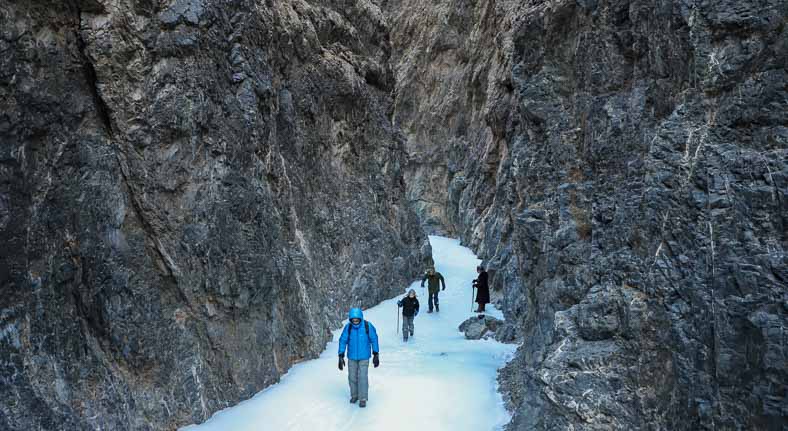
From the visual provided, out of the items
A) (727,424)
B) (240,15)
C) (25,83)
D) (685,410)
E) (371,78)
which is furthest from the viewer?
(371,78)

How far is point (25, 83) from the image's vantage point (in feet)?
19.2

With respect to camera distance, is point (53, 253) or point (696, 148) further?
point (53, 253)

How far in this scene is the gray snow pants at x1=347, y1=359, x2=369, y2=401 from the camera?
796 cm

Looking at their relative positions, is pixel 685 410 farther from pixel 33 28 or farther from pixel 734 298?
pixel 33 28

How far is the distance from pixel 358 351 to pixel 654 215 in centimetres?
477

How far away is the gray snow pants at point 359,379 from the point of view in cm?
796

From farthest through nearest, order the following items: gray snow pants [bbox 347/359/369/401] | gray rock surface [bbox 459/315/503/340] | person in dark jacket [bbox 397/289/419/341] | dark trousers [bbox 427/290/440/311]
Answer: dark trousers [bbox 427/290/440/311] < gray rock surface [bbox 459/315/503/340] < person in dark jacket [bbox 397/289/419/341] < gray snow pants [bbox 347/359/369/401]

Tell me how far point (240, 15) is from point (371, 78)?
388 inches

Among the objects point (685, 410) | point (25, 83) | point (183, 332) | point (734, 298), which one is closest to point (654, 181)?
point (734, 298)

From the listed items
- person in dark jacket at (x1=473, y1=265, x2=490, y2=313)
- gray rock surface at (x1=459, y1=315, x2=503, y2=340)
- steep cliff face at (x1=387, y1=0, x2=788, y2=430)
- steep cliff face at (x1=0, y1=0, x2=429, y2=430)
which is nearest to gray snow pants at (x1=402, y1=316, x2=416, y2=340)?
gray rock surface at (x1=459, y1=315, x2=503, y2=340)

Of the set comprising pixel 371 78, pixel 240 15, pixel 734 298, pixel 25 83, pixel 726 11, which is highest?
pixel 371 78

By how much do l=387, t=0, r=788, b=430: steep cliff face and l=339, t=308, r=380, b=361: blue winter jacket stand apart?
2377mm

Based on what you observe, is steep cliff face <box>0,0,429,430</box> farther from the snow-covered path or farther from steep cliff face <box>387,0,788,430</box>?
steep cliff face <box>387,0,788,430</box>

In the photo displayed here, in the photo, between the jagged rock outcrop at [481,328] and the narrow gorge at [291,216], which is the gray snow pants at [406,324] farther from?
the narrow gorge at [291,216]
